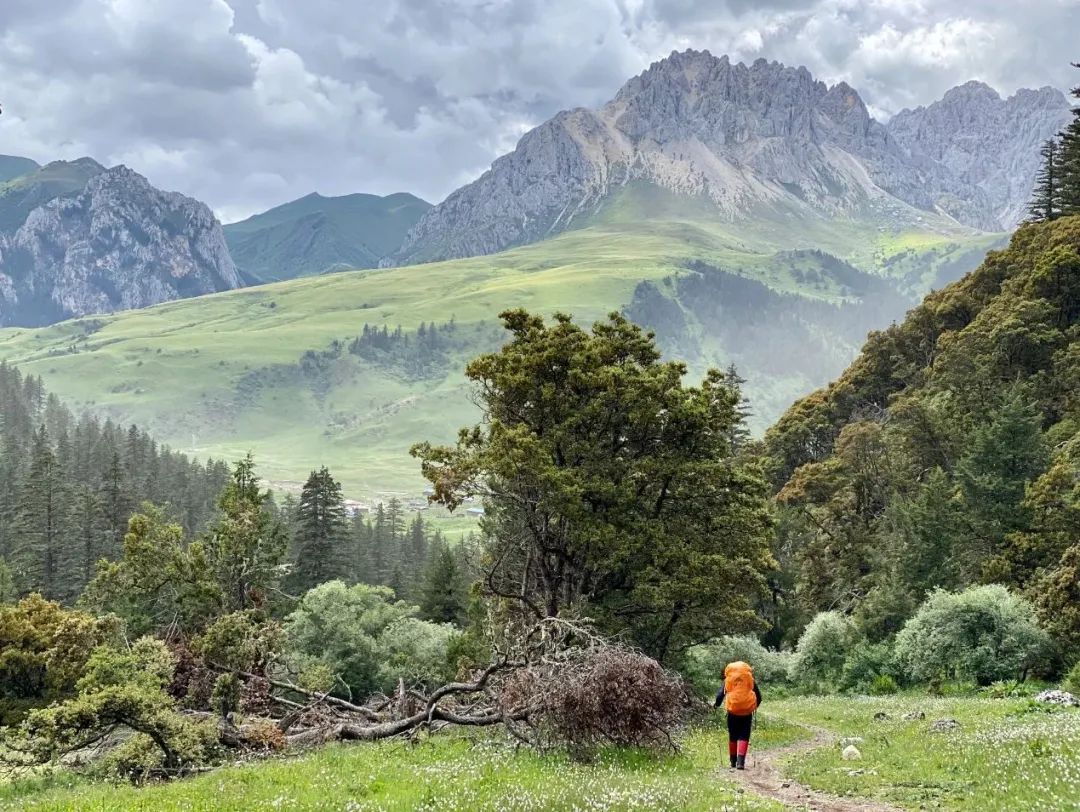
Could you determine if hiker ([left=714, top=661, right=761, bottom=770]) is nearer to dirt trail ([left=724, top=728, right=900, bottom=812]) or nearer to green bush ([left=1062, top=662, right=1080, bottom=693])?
dirt trail ([left=724, top=728, right=900, bottom=812])

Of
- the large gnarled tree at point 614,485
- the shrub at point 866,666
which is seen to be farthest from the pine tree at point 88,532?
the shrub at point 866,666

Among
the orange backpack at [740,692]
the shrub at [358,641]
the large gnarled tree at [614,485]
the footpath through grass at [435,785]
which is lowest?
the shrub at [358,641]

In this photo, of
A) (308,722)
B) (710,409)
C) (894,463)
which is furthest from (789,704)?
(894,463)

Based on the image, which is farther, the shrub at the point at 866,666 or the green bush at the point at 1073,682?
the shrub at the point at 866,666

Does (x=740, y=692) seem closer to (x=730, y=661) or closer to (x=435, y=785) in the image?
(x=435, y=785)

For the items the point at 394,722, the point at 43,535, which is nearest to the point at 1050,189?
the point at 394,722

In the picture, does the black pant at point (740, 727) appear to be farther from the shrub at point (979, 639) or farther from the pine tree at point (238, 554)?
the pine tree at point (238, 554)

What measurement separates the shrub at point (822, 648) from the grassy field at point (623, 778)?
24.6 meters

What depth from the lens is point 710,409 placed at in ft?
118

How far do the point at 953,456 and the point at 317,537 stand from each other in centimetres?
6305

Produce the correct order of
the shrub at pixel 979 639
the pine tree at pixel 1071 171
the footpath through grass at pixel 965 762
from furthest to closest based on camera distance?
the pine tree at pixel 1071 171 < the shrub at pixel 979 639 < the footpath through grass at pixel 965 762

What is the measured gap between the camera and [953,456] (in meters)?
62.3

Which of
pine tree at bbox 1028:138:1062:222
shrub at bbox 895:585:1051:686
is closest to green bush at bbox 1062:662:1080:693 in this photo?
shrub at bbox 895:585:1051:686

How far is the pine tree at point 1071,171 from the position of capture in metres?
80.2
